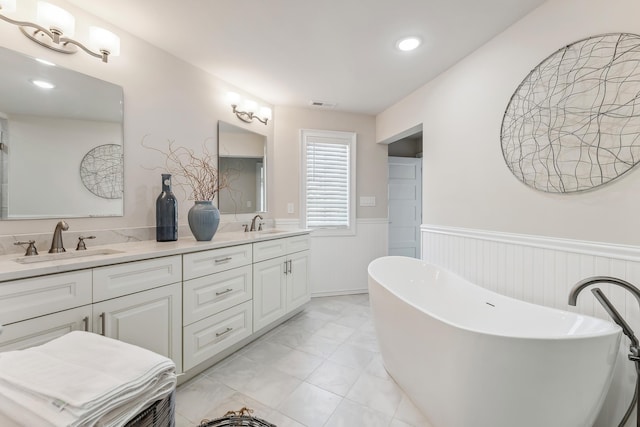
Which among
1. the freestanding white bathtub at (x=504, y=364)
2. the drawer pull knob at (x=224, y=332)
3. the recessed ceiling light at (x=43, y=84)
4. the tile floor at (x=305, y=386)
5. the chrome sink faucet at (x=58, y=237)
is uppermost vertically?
the recessed ceiling light at (x=43, y=84)

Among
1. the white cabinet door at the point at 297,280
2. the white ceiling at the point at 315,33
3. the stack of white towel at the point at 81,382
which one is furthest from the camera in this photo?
the white cabinet door at the point at 297,280

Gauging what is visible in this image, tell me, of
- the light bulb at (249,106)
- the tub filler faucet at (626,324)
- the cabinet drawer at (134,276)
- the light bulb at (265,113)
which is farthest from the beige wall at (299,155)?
the tub filler faucet at (626,324)

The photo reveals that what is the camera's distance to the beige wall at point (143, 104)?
154cm

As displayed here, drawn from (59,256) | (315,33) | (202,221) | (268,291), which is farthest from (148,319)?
(315,33)

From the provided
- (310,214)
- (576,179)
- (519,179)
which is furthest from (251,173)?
(576,179)

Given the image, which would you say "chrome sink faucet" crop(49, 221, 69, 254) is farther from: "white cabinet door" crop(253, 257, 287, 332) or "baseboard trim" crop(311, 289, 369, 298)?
"baseboard trim" crop(311, 289, 369, 298)

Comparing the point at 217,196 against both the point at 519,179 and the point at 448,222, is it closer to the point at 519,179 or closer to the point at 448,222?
the point at 448,222

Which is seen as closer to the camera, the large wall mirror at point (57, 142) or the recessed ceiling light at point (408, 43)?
the large wall mirror at point (57, 142)

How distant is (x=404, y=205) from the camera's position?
425 cm

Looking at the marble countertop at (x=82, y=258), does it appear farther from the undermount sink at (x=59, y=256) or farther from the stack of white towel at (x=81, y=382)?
the stack of white towel at (x=81, y=382)

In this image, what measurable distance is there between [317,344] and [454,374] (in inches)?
51.5

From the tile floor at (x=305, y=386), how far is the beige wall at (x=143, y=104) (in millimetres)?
1259

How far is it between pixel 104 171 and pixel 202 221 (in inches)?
27.3

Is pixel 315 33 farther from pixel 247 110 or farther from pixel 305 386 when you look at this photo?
pixel 305 386
